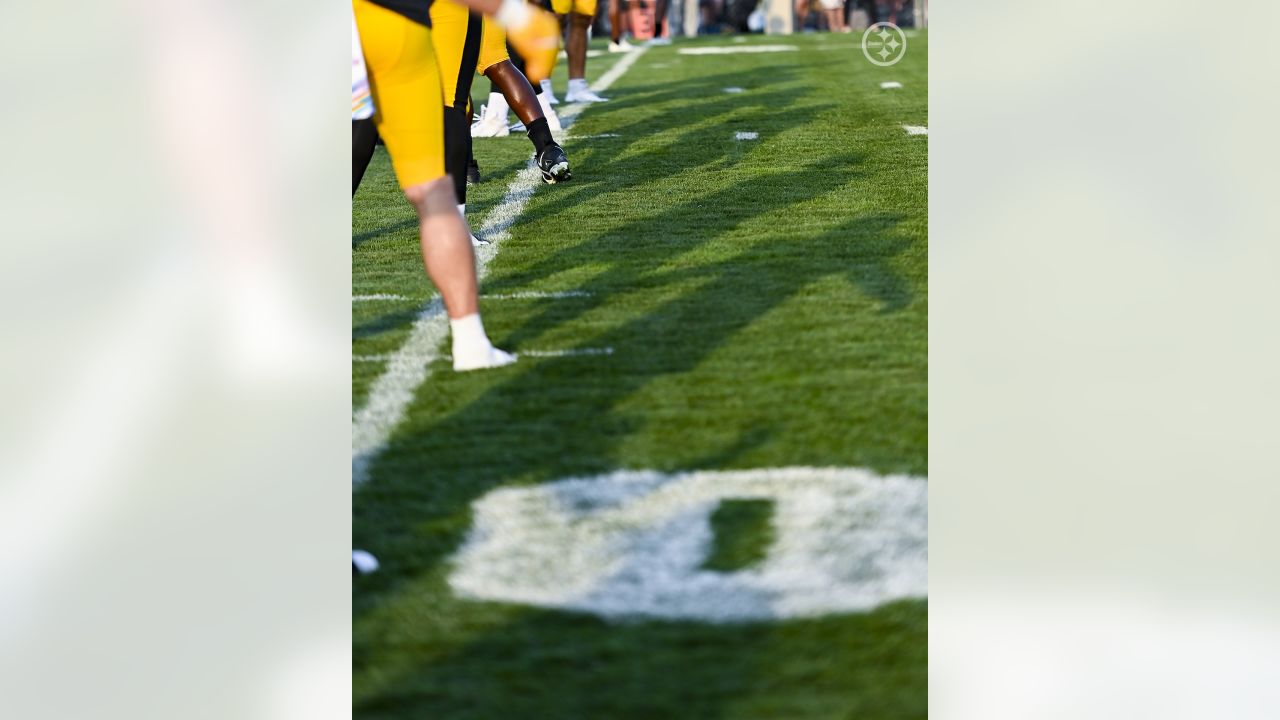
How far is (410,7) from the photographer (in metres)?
3.67

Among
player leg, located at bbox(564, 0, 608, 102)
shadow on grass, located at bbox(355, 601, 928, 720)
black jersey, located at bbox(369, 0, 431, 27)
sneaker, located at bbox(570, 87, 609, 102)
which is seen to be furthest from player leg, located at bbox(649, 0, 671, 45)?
shadow on grass, located at bbox(355, 601, 928, 720)

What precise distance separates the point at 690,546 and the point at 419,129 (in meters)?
1.39

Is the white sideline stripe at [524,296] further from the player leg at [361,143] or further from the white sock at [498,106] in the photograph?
the white sock at [498,106]

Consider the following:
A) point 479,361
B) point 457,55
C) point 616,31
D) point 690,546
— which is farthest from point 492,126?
point 616,31

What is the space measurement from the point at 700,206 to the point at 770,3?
12.5m

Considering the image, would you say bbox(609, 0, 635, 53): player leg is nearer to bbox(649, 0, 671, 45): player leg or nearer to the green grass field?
bbox(649, 0, 671, 45): player leg

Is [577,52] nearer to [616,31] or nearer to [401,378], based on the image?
[616,31]

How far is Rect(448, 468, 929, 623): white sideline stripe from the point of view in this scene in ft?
8.57

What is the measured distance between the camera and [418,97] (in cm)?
368

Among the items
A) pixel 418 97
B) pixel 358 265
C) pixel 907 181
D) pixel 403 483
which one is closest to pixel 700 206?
pixel 907 181

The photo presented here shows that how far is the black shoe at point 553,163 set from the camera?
645cm

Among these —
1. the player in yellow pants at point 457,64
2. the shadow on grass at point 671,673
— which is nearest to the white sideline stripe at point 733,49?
the player in yellow pants at point 457,64

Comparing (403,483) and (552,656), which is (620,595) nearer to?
(552,656)

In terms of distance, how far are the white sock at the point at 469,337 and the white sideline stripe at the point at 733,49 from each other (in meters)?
10.3
